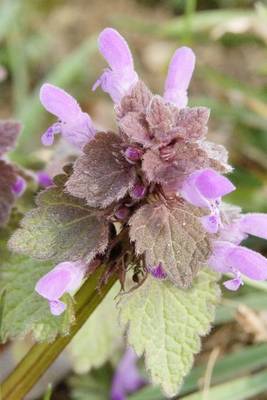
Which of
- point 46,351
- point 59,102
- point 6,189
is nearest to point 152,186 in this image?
point 59,102

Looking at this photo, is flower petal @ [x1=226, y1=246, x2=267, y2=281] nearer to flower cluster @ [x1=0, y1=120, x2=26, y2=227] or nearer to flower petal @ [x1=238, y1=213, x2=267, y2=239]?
flower petal @ [x1=238, y1=213, x2=267, y2=239]

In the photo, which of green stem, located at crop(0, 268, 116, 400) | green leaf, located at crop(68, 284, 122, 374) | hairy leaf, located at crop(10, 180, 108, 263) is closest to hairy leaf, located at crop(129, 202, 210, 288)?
hairy leaf, located at crop(10, 180, 108, 263)

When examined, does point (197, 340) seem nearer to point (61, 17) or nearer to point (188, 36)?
point (188, 36)

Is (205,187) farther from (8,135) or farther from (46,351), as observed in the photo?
(8,135)

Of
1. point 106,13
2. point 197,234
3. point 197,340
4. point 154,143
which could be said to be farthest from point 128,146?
point 106,13

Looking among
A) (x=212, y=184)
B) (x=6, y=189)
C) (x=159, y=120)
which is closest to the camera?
(x=212, y=184)

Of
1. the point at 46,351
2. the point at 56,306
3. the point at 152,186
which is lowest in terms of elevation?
the point at 46,351

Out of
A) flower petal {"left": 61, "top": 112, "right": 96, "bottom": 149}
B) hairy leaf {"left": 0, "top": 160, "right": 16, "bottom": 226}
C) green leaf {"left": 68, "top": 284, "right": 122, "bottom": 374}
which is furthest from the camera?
green leaf {"left": 68, "top": 284, "right": 122, "bottom": 374}
